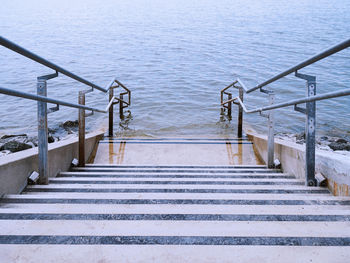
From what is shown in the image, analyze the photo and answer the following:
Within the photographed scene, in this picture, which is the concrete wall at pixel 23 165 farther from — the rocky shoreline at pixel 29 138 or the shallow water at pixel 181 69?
the shallow water at pixel 181 69

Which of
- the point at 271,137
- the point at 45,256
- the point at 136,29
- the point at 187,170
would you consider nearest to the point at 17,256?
the point at 45,256

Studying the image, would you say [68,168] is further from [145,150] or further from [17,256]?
[17,256]

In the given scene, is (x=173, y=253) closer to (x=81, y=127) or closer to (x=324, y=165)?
(x=324, y=165)

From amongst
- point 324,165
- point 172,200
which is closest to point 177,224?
point 172,200

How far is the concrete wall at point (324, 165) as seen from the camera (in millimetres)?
1998

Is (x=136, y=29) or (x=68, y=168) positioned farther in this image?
(x=136, y=29)

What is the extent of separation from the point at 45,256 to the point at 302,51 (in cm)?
1850

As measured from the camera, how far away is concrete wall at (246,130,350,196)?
1998 mm

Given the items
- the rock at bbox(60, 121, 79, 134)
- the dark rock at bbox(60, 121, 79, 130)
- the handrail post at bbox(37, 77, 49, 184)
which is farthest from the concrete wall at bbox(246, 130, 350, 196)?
the dark rock at bbox(60, 121, 79, 130)

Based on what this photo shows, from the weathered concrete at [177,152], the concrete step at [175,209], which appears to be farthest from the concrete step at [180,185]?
the weathered concrete at [177,152]

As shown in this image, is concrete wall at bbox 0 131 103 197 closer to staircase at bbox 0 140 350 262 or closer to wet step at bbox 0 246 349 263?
staircase at bbox 0 140 350 262

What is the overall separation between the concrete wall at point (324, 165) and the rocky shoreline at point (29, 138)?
4.09 m

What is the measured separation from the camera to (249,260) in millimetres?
1116

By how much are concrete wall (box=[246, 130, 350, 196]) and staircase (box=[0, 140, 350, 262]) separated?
0.67 feet
